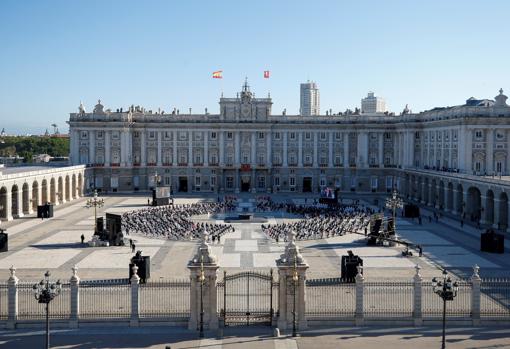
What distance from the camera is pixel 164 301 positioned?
3356 cm

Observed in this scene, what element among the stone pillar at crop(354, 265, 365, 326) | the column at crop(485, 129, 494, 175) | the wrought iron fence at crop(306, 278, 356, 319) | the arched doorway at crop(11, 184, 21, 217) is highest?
the column at crop(485, 129, 494, 175)

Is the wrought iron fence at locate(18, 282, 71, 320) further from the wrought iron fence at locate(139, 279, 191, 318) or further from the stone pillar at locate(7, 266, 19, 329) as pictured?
the wrought iron fence at locate(139, 279, 191, 318)

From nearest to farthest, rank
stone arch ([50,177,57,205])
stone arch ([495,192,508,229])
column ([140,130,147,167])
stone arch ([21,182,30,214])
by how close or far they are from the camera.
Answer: stone arch ([495,192,508,229])
stone arch ([21,182,30,214])
stone arch ([50,177,57,205])
column ([140,130,147,167])

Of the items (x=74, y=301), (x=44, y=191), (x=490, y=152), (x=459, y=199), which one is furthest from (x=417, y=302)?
(x=44, y=191)

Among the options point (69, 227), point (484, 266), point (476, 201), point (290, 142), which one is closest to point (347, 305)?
point (484, 266)

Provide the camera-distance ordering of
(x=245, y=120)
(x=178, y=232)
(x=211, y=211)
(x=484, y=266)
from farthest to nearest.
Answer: (x=245, y=120) < (x=211, y=211) < (x=178, y=232) < (x=484, y=266)

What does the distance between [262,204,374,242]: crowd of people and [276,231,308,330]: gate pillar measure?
23.3 m

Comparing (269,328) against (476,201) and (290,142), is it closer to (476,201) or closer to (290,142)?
(476,201)

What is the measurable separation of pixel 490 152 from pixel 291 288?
59.4 metres

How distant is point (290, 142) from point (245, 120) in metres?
9.04

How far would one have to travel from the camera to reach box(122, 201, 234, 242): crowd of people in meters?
59.5

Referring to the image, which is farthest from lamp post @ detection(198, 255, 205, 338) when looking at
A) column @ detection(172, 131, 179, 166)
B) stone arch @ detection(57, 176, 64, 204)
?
column @ detection(172, 131, 179, 166)

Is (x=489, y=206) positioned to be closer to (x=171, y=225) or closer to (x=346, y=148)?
(x=171, y=225)

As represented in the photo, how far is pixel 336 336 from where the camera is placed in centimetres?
2814
